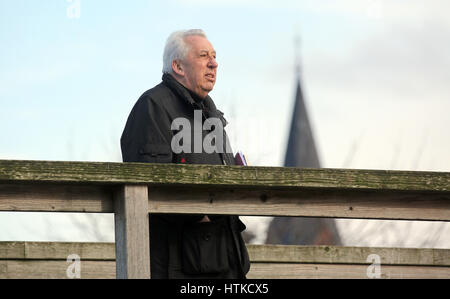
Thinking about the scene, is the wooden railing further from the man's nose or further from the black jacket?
the man's nose

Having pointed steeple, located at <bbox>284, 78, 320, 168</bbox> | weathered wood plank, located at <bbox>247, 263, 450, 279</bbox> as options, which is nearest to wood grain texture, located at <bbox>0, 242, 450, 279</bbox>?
weathered wood plank, located at <bbox>247, 263, 450, 279</bbox>

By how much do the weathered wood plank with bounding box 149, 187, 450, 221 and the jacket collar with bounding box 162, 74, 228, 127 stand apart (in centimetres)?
99

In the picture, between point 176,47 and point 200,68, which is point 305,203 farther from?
point 176,47

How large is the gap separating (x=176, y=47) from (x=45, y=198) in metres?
1.74

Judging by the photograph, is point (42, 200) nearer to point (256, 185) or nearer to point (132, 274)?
point (132, 274)

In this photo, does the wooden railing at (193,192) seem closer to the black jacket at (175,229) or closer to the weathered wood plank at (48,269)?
the black jacket at (175,229)

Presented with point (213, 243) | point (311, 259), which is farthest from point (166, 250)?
point (311, 259)

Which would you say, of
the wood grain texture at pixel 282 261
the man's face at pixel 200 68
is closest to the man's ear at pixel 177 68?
the man's face at pixel 200 68

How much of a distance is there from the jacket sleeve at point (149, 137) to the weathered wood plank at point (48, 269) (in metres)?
1.56

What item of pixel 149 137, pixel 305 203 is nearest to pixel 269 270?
pixel 149 137

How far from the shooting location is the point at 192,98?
5086 mm

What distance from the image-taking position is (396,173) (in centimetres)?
416

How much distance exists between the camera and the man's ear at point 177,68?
17.1ft

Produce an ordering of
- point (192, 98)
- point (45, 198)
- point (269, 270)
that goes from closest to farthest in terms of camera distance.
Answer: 1. point (45, 198)
2. point (192, 98)
3. point (269, 270)
